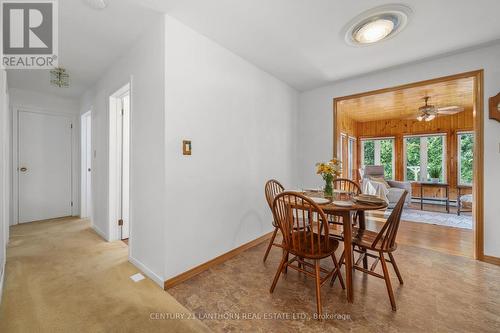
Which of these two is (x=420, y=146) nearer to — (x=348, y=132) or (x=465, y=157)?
(x=465, y=157)

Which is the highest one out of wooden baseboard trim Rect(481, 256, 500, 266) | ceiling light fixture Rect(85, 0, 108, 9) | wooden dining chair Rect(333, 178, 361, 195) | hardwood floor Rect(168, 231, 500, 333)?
ceiling light fixture Rect(85, 0, 108, 9)

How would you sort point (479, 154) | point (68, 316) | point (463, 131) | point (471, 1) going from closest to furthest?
point (68, 316) → point (471, 1) → point (479, 154) → point (463, 131)

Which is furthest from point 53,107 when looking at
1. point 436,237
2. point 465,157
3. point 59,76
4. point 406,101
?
point 465,157

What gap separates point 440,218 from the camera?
429 cm

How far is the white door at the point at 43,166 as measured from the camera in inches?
146

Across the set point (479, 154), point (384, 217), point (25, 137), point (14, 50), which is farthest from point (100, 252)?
point (384, 217)

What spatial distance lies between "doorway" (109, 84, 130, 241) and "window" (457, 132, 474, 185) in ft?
27.1

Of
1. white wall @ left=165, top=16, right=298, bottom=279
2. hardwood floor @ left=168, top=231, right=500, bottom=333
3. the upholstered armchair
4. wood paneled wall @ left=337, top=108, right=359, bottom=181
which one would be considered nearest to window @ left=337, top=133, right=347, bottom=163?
wood paneled wall @ left=337, top=108, right=359, bottom=181

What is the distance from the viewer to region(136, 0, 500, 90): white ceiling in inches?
69.7

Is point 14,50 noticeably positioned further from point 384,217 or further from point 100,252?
point 384,217

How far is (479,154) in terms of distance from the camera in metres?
2.41

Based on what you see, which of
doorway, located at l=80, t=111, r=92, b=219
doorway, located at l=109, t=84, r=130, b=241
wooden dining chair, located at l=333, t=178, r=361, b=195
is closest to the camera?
wooden dining chair, located at l=333, t=178, r=361, b=195

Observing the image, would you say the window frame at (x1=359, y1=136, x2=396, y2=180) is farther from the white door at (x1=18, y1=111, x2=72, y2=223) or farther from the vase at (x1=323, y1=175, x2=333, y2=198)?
the white door at (x1=18, y1=111, x2=72, y2=223)

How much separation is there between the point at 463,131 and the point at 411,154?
1.32m
